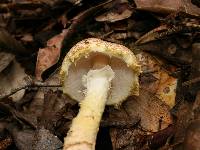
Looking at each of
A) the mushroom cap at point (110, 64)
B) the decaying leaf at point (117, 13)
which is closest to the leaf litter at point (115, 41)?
the decaying leaf at point (117, 13)

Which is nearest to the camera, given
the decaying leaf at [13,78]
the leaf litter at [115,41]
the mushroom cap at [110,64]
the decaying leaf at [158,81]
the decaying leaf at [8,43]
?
the mushroom cap at [110,64]

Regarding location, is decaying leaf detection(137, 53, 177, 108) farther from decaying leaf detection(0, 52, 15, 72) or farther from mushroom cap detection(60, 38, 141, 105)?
decaying leaf detection(0, 52, 15, 72)

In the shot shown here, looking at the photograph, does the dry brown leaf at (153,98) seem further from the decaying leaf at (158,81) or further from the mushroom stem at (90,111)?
the mushroom stem at (90,111)

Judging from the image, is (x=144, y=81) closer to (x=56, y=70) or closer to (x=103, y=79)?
(x=103, y=79)

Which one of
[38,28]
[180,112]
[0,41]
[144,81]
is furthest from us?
[38,28]

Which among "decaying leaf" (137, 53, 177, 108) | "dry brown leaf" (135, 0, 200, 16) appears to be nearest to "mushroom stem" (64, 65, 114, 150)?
"decaying leaf" (137, 53, 177, 108)

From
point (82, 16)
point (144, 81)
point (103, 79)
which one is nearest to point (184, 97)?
point (144, 81)
